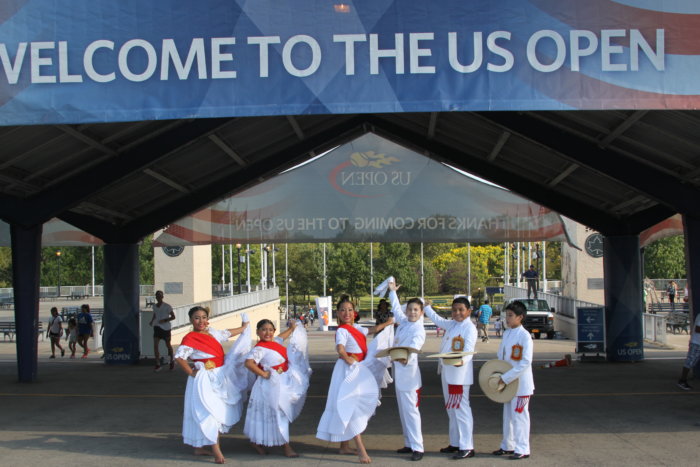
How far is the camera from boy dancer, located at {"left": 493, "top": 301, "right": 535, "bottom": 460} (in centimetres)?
940

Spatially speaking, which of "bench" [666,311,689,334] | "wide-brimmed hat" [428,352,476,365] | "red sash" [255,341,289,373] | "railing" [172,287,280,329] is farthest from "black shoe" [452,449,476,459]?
"bench" [666,311,689,334]

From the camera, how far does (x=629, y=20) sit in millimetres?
10352

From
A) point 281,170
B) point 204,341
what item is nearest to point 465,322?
point 204,341

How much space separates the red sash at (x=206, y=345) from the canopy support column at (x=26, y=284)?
27.8 feet

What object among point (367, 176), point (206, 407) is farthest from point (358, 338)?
point (367, 176)

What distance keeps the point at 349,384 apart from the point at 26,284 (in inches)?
387

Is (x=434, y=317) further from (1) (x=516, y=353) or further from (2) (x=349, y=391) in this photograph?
(2) (x=349, y=391)

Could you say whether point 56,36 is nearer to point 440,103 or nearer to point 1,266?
point 440,103

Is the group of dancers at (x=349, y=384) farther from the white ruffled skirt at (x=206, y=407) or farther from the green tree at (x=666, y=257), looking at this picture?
the green tree at (x=666, y=257)

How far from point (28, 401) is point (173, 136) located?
5401 mm

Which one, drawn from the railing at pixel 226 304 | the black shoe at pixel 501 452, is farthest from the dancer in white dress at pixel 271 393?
the railing at pixel 226 304

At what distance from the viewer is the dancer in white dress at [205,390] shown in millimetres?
9406

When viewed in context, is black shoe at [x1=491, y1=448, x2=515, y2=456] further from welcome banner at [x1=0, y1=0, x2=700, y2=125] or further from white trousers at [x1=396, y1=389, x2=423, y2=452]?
welcome banner at [x1=0, y1=0, x2=700, y2=125]

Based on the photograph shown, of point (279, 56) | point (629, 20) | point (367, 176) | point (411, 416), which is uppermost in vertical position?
point (629, 20)
